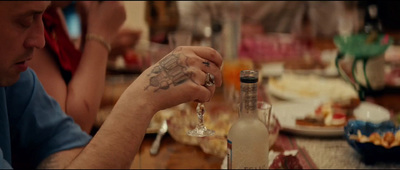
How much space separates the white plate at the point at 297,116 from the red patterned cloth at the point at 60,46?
706 millimetres

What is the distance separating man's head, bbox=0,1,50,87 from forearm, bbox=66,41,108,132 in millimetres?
629

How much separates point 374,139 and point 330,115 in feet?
0.89

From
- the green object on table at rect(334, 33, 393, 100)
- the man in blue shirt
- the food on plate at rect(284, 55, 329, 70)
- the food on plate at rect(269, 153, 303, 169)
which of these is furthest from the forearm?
the food on plate at rect(284, 55, 329, 70)

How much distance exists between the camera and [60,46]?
4.92ft

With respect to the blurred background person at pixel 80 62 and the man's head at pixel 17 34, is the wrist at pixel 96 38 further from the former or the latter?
the man's head at pixel 17 34

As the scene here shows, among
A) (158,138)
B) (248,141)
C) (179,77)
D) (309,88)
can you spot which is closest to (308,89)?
(309,88)

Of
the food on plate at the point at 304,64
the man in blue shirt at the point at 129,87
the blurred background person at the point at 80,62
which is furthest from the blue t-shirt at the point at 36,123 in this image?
the food on plate at the point at 304,64

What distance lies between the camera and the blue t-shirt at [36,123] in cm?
101

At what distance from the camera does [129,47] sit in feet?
7.34

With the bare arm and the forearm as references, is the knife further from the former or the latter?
the bare arm

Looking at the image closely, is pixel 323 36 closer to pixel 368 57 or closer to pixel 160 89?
pixel 368 57

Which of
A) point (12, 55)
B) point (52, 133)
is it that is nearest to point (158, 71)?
point (12, 55)

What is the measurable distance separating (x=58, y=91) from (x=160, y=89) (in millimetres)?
702

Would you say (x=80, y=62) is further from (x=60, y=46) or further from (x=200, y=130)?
(x=200, y=130)
